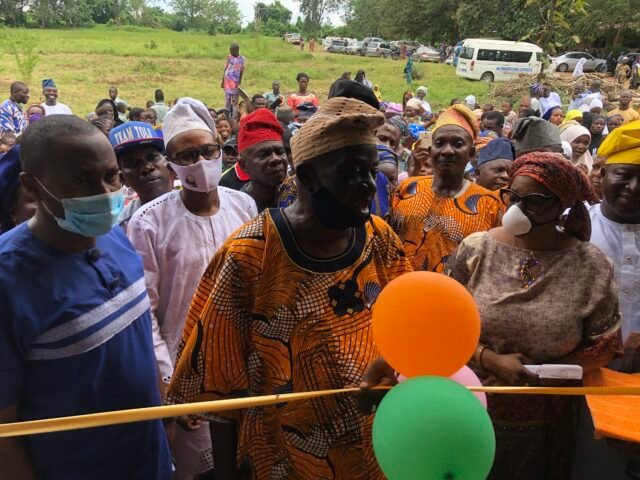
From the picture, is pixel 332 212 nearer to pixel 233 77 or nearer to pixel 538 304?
pixel 538 304

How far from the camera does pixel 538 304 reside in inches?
86.1

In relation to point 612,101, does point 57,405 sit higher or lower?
higher

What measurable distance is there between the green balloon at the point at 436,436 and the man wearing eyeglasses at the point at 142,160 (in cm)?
228

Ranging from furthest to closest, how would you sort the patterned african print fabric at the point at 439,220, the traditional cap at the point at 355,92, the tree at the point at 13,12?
the tree at the point at 13,12, the patterned african print fabric at the point at 439,220, the traditional cap at the point at 355,92

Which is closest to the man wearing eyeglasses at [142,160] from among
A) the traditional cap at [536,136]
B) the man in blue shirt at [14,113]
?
the traditional cap at [536,136]

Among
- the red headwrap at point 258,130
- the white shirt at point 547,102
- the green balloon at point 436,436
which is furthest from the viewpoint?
the white shirt at point 547,102

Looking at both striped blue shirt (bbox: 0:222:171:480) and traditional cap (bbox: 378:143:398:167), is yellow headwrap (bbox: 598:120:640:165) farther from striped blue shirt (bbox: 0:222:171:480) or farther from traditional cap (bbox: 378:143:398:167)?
striped blue shirt (bbox: 0:222:171:480)

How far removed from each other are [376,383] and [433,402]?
430 mm

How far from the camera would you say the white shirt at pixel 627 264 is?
274 centimetres

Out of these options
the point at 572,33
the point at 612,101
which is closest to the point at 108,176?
the point at 612,101

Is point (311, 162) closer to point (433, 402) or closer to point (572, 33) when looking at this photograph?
point (433, 402)

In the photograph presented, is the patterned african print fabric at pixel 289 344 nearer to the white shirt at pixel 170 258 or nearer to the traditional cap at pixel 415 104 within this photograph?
the white shirt at pixel 170 258

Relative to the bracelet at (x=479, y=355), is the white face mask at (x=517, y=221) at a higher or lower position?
higher

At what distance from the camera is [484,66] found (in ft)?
101
